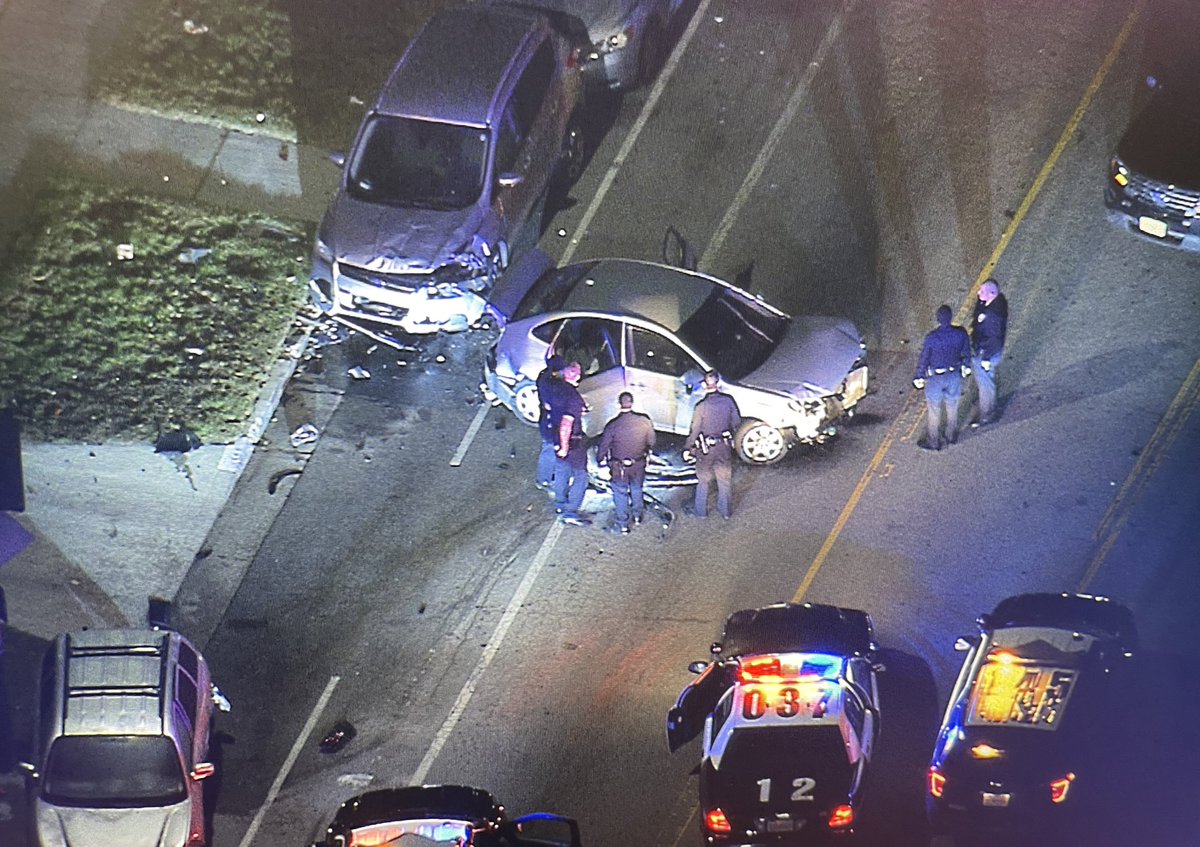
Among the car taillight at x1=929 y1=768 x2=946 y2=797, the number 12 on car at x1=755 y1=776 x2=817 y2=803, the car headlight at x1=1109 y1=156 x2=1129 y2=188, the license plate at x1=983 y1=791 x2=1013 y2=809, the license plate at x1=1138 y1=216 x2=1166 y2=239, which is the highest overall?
the car headlight at x1=1109 y1=156 x2=1129 y2=188

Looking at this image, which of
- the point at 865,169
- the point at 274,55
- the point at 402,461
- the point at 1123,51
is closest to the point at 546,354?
the point at 402,461

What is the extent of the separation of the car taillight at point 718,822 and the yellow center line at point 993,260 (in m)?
3.09

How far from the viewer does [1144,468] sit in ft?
60.5

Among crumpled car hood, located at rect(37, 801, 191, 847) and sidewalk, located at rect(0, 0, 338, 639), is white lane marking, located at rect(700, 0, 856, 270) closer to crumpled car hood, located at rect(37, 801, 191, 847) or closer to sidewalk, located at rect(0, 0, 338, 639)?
sidewalk, located at rect(0, 0, 338, 639)

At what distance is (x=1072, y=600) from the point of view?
16.3 metres

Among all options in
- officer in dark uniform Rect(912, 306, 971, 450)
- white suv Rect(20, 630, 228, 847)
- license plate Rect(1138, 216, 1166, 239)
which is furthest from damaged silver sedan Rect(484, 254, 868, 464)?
white suv Rect(20, 630, 228, 847)

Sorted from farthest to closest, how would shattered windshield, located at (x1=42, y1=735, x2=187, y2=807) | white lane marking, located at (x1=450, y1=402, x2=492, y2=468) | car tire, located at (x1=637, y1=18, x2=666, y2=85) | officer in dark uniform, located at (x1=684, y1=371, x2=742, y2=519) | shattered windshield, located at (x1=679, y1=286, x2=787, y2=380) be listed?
car tire, located at (x1=637, y1=18, x2=666, y2=85), white lane marking, located at (x1=450, y1=402, x2=492, y2=468), shattered windshield, located at (x1=679, y1=286, x2=787, y2=380), officer in dark uniform, located at (x1=684, y1=371, x2=742, y2=519), shattered windshield, located at (x1=42, y1=735, x2=187, y2=807)

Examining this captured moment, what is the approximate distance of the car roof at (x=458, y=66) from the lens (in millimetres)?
20688

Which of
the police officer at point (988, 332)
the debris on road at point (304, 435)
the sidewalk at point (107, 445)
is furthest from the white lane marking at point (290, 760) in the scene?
the police officer at point (988, 332)

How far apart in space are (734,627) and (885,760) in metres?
1.76

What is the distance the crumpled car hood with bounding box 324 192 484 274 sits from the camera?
19.8m

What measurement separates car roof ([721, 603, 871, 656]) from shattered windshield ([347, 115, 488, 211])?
6220 mm

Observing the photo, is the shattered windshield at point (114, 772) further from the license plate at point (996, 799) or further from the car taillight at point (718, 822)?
the license plate at point (996, 799)

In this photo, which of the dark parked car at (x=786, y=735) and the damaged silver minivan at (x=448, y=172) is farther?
the damaged silver minivan at (x=448, y=172)
